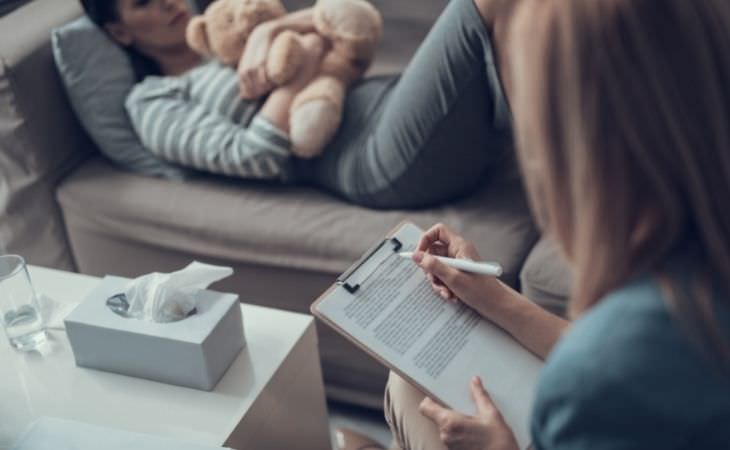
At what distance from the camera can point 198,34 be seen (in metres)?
1.89

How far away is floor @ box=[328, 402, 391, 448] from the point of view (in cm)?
173

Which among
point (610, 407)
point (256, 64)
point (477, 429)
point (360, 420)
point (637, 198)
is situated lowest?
point (360, 420)

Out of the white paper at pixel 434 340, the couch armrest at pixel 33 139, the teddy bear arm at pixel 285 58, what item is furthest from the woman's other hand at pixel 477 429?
the couch armrest at pixel 33 139

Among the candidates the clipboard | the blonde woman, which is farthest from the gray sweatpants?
the blonde woman

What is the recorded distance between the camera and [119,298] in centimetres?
134

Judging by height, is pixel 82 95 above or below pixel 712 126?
below

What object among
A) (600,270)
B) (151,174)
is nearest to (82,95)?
(151,174)

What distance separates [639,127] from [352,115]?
114 cm

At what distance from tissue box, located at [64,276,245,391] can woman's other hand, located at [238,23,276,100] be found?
593 millimetres

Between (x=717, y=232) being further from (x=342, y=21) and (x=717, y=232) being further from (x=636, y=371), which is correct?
(x=342, y=21)

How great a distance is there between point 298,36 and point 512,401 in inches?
36.1

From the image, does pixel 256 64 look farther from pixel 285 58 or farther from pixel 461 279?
pixel 461 279

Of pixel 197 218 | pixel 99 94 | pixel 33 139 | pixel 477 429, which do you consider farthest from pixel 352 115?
pixel 477 429

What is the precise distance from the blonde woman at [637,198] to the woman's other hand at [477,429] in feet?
1.10
